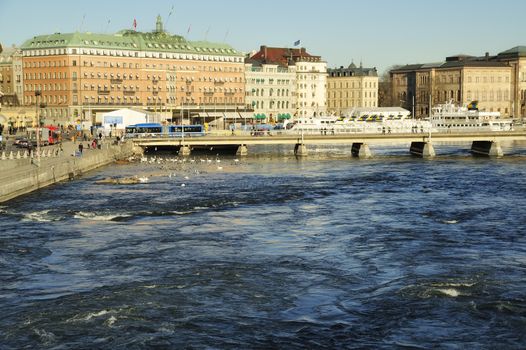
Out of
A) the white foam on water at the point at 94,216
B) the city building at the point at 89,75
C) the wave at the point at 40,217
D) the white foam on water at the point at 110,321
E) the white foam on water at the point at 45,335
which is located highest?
the city building at the point at 89,75

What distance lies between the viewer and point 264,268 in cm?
4209

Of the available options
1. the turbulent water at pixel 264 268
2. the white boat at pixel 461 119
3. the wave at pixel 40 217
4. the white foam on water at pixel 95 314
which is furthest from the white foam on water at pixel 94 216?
the white boat at pixel 461 119

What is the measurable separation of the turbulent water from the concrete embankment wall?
1596 millimetres

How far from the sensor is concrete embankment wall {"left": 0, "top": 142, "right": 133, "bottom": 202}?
70.2 m

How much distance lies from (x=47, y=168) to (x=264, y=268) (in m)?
43.2

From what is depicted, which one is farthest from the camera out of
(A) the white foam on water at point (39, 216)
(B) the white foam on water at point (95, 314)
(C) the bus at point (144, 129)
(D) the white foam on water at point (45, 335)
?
(C) the bus at point (144, 129)

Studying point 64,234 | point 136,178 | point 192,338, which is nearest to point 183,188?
point 136,178

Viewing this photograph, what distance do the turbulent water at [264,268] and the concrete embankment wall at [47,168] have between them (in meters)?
1.60

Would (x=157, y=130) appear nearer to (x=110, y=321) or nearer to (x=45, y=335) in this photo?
(x=110, y=321)

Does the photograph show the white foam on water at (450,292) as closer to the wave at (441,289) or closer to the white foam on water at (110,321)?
the wave at (441,289)

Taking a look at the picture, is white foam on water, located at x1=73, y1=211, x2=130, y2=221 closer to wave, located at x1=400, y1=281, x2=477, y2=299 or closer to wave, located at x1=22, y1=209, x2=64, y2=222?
wave, located at x1=22, y1=209, x2=64, y2=222

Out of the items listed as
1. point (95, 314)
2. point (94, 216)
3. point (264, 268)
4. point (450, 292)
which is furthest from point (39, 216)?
point (450, 292)

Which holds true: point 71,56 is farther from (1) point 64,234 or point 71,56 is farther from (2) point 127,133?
(1) point 64,234

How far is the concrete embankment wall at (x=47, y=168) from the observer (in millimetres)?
70188
